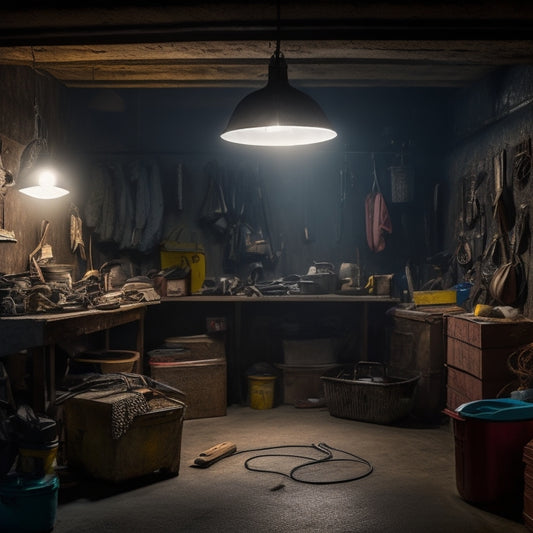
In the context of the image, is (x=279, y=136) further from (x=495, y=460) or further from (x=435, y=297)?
(x=435, y=297)

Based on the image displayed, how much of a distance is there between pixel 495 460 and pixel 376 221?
4.26m

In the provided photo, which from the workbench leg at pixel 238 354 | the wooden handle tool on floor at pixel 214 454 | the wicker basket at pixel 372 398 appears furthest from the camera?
the workbench leg at pixel 238 354

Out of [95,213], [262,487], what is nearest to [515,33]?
[262,487]

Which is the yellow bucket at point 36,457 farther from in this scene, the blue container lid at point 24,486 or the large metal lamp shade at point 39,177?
the large metal lamp shade at point 39,177

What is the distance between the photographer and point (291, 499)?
4.16m

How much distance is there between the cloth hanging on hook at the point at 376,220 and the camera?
7.80m

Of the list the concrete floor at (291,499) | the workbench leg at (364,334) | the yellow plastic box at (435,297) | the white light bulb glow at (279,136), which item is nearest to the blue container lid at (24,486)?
the concrete floor at (291,499)

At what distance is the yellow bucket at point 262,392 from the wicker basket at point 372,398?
2.53ft

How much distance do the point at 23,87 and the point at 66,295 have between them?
2358 mm

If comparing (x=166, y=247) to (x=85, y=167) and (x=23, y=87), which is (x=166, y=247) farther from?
(x=23, y=87)

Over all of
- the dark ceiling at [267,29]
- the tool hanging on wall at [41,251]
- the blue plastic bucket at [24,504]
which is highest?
the dark ceiling at [267,29]

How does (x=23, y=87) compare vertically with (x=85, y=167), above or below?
above

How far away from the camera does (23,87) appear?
6.38 meters

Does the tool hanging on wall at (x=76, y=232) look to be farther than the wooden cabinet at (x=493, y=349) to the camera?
Yes
